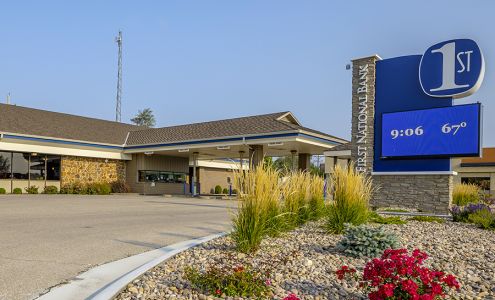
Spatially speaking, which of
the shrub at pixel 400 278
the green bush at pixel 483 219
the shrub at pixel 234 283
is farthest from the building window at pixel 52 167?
the shrub at pixel 400 278

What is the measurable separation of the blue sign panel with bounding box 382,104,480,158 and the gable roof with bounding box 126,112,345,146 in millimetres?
8227

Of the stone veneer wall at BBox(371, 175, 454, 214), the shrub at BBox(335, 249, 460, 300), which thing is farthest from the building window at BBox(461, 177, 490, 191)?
the shrub at BBox(335, 249, 460, 300)

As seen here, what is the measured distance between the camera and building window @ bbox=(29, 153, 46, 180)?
2689cm

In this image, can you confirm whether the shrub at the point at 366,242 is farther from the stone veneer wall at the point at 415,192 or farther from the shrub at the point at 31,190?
the shrub at the point at 31,190

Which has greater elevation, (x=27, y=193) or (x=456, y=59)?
(x=456, y=59)

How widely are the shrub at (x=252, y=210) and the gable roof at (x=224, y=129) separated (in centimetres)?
1622

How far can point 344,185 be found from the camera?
25.4ft

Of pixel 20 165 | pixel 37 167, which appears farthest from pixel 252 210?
pixel 37 167

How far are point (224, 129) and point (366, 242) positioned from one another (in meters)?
21.5

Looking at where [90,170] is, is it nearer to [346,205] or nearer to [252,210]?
[346,205]

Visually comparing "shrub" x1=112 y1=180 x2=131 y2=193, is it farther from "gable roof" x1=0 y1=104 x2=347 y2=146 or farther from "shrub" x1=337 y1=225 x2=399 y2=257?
"shrub" x1=337 y1=225 x2=399 y2=257

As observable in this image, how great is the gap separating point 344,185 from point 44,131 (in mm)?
25937

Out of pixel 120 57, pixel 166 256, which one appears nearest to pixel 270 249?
pixel 166 256

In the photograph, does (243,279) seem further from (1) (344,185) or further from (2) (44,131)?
(2) (44,131)
